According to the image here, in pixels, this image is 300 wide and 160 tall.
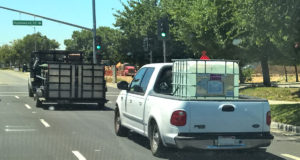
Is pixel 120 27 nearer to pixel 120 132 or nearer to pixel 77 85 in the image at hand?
pixel 77 85

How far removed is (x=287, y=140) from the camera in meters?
11.4

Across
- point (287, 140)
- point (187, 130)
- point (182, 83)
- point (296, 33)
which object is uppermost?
point (296, 33)

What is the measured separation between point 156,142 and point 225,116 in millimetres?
1449

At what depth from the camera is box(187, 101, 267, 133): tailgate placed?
7.85 m

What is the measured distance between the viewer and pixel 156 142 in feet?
28.3

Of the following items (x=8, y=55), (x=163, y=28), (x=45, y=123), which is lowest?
(x=45, y=123)

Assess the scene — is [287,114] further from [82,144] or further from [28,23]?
[28,23]

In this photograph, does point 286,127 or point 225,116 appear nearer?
point 225,116

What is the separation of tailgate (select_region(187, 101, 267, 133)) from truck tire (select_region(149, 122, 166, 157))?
834 millimetres

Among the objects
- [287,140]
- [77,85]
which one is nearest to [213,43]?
[77,85]

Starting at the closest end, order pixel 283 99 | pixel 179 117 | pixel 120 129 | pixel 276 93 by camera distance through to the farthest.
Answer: pixel 179 117
pixel 120 129
pixel 283 99
pixel 276 93

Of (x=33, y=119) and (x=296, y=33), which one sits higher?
(x=296, y=33)

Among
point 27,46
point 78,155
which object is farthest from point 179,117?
point 27,46

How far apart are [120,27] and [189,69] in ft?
128
